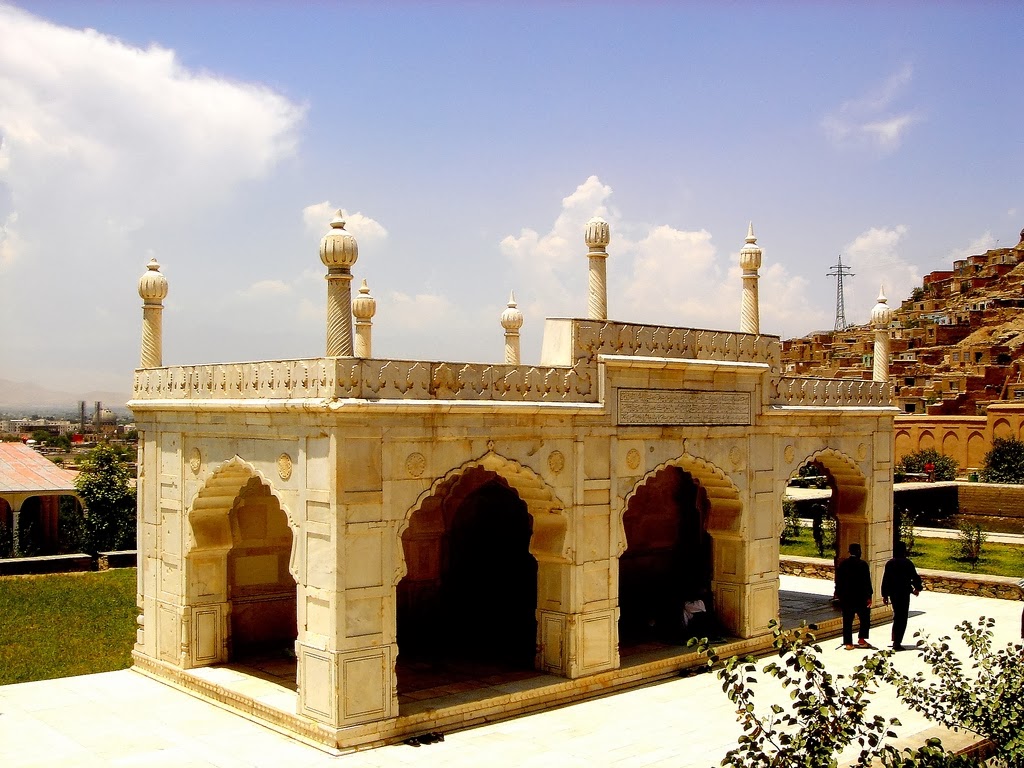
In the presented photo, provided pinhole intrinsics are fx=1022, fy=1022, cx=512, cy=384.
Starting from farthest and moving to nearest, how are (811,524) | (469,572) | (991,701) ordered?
(811,524), (469,572), (991,701)

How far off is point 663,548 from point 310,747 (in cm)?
725

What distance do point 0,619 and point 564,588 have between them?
1026cm

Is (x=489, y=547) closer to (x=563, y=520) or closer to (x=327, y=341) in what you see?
(x=563, y=520)

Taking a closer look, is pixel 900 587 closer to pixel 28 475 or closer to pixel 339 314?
pixel 339 314

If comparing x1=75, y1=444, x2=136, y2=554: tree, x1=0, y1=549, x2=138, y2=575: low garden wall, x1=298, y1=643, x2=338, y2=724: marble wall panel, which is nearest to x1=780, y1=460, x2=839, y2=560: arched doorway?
x1=298, y1=643, x2=338, y2=724: marble wall panel

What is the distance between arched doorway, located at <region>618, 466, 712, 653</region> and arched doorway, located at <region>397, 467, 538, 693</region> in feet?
5.02

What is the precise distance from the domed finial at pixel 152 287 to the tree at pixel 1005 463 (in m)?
37.5

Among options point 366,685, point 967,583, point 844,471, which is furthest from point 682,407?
point 967,583

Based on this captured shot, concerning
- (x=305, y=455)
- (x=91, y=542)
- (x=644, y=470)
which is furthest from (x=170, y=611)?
(x=91, y=542)

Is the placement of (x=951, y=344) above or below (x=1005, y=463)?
above

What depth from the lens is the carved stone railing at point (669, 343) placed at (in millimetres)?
11375

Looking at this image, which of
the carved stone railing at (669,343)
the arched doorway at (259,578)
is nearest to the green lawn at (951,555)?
the carved stone railing at (669,343)

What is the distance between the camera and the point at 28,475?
85.8 feet

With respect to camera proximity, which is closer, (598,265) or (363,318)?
(598,265)
